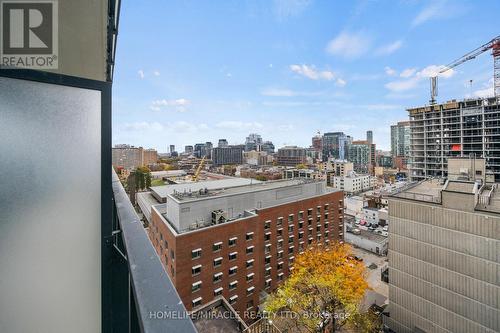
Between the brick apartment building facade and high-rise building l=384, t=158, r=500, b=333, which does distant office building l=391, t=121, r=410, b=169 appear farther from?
high-rise building l=384, t=158, r=500, b=333

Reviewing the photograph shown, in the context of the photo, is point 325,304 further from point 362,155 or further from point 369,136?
point 369,136

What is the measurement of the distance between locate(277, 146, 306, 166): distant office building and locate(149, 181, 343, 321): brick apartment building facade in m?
63.9

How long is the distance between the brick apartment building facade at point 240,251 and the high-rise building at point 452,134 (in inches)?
1002

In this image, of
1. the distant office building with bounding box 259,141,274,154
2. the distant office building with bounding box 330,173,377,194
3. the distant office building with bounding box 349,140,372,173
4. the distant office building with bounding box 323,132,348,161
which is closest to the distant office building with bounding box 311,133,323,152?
the distant office building with bounding box 323,132,348,161

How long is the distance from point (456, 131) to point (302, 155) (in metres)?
50.7

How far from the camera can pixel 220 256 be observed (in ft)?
41.0

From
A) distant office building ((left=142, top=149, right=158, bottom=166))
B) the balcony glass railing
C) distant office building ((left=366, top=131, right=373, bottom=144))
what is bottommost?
the balcony glass railing

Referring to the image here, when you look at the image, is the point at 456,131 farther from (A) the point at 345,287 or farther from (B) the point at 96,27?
(B) the point at 96,27

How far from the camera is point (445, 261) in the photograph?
8836mm

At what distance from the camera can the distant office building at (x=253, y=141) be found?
122m

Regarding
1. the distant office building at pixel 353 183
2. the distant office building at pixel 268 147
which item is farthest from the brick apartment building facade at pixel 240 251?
the distant office building at pixel 268 147

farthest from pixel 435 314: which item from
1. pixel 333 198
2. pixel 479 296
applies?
pixel 333 198

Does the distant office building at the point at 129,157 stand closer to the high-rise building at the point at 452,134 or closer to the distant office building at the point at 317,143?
the high-rise building at the point at 452,134

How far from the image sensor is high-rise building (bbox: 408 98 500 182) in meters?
28.8
